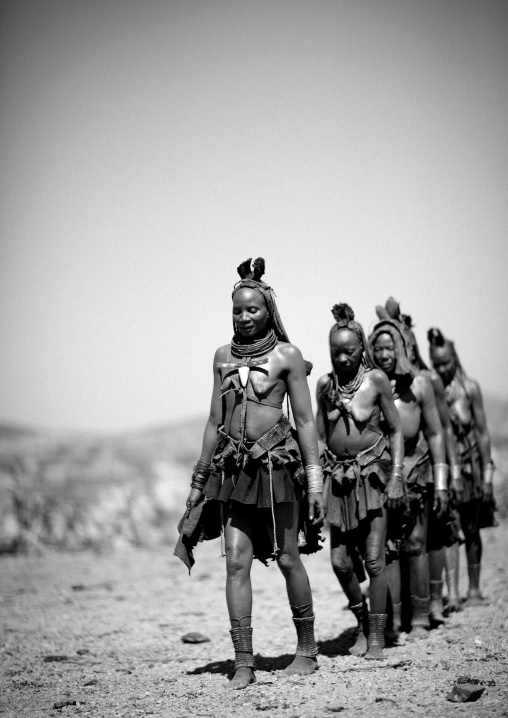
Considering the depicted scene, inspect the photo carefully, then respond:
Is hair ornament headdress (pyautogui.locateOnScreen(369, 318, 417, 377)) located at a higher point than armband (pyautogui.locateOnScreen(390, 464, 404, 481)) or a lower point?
higher

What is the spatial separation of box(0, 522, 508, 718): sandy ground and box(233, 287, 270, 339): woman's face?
7.90 feet

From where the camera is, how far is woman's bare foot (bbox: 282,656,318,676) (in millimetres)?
5875

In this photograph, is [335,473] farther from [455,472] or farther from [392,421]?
[455,472]

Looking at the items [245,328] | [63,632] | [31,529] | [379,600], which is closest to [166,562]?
[31,529]

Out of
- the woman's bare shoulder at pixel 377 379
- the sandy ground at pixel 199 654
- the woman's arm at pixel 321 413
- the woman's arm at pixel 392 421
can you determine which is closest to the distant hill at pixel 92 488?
the sandy ground at pixel 199 654

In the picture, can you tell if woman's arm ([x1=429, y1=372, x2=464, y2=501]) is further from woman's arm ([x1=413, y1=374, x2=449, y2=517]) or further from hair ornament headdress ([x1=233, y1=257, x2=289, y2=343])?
hair ornament headdress ([x1=233, y1=257, x2=289, y2=343])

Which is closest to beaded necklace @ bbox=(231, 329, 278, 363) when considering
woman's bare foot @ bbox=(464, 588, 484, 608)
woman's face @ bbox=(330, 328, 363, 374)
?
woman's face @ bbox=(330, 328, 363, 374)

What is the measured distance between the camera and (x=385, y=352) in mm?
7508

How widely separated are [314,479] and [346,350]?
123 cm

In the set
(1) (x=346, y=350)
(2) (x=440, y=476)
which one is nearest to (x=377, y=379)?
(1) (x=346, y=350)

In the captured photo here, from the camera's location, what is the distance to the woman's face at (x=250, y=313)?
5.95m

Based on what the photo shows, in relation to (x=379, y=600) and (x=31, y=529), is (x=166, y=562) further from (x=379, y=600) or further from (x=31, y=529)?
(x=379, y=600)

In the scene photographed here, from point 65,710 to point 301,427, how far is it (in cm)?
239

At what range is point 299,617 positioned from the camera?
19.4 ft
